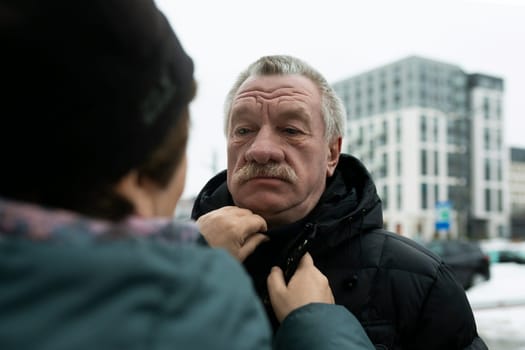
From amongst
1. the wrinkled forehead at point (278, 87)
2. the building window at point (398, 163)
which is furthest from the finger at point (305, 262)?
the building window at point (398, 163)

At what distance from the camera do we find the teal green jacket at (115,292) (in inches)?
21.4

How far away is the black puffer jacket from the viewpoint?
1612 millimetres

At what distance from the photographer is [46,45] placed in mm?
565

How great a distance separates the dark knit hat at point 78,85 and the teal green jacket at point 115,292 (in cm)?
8

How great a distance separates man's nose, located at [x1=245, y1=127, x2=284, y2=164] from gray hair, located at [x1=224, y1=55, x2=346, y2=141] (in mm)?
236

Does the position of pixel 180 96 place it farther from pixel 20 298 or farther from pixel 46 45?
pixel 20 298

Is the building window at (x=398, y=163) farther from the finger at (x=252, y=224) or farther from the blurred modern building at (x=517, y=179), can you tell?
the finger at (x=252, y=224)

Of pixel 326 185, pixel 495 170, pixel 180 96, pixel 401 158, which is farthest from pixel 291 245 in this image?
pixel 495 170

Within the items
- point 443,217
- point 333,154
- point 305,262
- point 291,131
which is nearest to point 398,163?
point 443,217

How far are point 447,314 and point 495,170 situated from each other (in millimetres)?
63937

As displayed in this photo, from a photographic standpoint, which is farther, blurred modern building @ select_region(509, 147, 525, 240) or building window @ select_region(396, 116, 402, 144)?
blurred modern building @ select_region(509, 147, 525, 240)

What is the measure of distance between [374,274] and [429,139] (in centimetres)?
5680

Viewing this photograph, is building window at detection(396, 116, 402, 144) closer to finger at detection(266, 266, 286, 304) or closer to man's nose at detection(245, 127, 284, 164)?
man's nose at detection(245, 127, 284, 164)

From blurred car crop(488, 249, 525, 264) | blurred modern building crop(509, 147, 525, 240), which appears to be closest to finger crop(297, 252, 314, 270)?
blurred car crop(488, 249, 525, 264)
